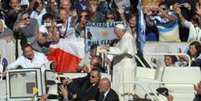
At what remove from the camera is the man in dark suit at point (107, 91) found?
1814cm

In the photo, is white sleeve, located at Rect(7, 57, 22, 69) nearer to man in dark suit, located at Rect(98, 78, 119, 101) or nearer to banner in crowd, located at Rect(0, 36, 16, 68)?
banner in crowd, located at Rect(0, 36, 16, 68)

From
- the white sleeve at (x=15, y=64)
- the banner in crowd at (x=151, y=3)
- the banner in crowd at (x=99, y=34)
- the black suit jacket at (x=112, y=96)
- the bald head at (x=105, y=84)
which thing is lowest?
the black suit jacket at (x=112, y=96)

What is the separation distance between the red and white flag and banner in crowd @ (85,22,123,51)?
20 cm

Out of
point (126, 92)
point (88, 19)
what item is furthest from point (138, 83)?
point (88, 19)

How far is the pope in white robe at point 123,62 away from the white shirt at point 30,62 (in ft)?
4.92

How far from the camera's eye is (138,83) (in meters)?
18.4

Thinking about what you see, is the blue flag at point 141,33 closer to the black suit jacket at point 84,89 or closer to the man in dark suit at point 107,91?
the black suit jacket at point 84,89

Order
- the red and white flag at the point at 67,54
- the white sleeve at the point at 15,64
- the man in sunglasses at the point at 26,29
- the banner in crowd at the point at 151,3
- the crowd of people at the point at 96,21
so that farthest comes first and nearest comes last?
1. the banner in crowd at the point at 151,3
2. the man in sunglasses at the point at 26,29
3. the red and white flag at the point at 67,54
4. the white sleeve at the point at 15,64
5. the crowd of people at the point at 96,21

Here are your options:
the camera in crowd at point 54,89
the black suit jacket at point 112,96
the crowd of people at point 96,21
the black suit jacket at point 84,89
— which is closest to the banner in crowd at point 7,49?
the crowd of people at point 96,21

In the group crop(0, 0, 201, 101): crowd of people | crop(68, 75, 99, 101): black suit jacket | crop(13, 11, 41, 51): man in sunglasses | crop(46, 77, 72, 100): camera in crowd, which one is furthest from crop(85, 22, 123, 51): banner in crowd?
crop(46, 77, 72, 100): camera in crowd

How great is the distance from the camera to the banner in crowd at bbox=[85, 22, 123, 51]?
67.7 ft

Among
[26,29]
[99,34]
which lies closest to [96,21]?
[99,34]

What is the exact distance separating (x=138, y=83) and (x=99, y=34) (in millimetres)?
2630

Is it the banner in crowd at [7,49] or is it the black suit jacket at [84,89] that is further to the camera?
the banner in crowd at [7,49]
